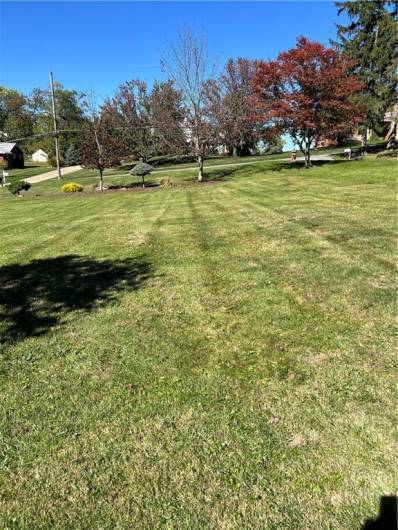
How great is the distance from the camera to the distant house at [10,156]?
5644 cm

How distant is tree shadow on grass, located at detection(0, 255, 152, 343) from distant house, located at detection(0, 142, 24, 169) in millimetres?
56071

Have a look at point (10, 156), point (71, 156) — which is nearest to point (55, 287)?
point (71, 156)

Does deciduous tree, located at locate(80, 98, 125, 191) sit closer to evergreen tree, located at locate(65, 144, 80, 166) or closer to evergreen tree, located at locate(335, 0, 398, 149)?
evergreen tree, located at locate(335, 0, 398, 149)

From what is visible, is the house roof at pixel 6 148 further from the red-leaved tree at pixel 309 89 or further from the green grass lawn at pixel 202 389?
the green grass lawn at pixel 202 389

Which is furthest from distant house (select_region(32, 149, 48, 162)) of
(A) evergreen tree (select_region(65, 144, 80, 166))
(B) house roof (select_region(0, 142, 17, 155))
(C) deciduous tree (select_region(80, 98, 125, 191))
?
(C) deciduous tree (select_region(80, 98, 125, 191))

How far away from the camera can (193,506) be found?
2.44m

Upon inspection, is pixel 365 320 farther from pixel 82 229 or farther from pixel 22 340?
pixel 82 229

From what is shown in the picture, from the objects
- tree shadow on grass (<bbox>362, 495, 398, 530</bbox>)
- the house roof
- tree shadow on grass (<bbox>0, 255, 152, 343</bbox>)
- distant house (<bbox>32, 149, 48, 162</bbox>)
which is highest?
distant house (<bbox>32, 149, 48, 162</bbox>)

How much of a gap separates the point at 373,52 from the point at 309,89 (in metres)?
7.65

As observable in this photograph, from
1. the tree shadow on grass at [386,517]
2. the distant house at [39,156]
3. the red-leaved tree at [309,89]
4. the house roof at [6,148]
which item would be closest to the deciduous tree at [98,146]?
the red-leaved tree at [309,89]

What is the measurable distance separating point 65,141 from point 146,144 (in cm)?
1667

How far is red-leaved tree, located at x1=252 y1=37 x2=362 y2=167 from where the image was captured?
24469mm

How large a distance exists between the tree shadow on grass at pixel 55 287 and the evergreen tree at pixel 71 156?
5134 cm

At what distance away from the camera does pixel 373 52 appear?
2834 cm
